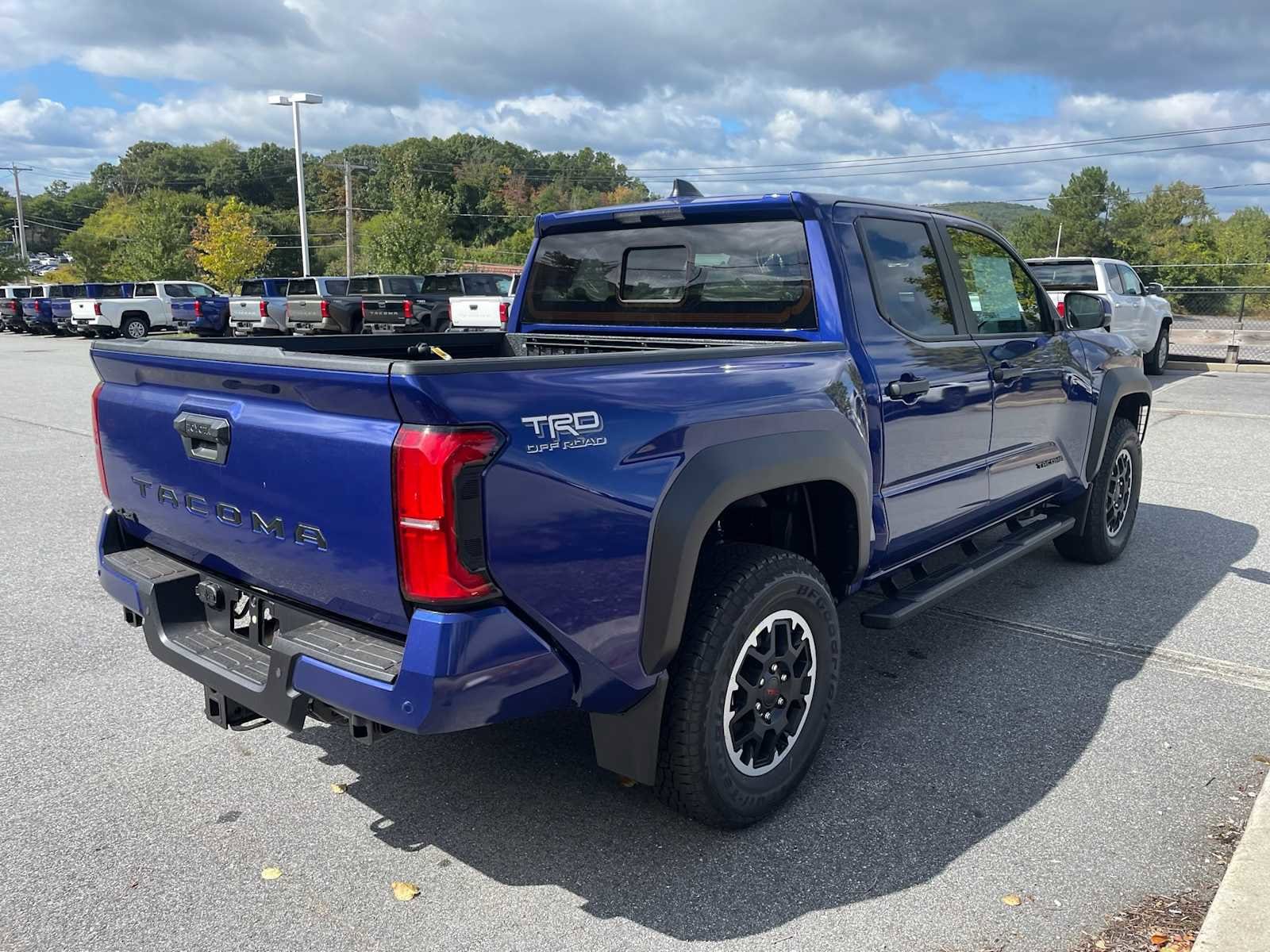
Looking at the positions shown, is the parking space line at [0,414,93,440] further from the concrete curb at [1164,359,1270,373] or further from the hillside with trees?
the hillside with trees

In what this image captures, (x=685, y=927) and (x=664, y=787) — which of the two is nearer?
A: (x=685, y=927)

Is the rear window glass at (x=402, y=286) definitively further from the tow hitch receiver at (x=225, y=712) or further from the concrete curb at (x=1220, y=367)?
the tow hitch receiver at (x=225, y=712)

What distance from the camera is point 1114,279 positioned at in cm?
1472

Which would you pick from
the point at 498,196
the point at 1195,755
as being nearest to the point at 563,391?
the point at 1195,755

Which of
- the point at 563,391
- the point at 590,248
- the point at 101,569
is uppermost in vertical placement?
the point at 590,248

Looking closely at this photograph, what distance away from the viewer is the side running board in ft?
12.4

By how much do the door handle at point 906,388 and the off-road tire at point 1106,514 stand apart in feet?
7.60

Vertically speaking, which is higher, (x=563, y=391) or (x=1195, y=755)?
(x=563, y=391)

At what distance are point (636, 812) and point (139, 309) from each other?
97.8 ft

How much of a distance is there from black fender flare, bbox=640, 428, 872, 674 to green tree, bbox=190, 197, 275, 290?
174 ft

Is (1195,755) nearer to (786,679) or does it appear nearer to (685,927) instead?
(786,679)

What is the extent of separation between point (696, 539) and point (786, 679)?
0.73 meters

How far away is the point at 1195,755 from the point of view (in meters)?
3.66

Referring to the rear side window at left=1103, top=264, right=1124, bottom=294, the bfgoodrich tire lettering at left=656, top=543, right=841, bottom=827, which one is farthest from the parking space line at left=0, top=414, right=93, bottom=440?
the rear side window at left=1103, top=264, right=1124, bottom=294
